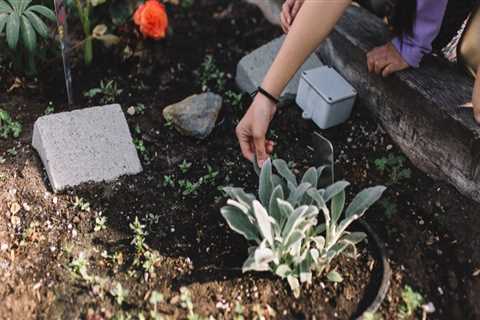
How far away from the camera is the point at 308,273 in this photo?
5.75 feet

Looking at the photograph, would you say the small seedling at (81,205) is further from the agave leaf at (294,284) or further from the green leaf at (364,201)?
the green leaf at (364,201)

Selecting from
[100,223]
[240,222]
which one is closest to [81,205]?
[100,223]

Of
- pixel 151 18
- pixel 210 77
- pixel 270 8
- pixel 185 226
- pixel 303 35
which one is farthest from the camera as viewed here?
pixel 270 8

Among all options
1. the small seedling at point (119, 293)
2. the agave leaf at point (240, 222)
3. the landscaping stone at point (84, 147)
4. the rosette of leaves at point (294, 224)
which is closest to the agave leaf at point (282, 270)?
the rosette of leaves at point (294, 224)

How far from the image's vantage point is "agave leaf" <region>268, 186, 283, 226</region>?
1.78 metres

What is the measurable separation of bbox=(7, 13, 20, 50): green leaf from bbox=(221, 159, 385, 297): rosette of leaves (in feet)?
3.18

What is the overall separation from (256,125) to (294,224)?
307 millimetres

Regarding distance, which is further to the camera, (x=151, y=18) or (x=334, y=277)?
(x=151, y=18)

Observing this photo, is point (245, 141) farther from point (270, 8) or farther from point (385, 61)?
point (270, 8)

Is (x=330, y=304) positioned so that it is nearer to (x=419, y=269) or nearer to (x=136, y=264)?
(x=419, y=269)

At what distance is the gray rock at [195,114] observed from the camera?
228cm

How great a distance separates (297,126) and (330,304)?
78cm

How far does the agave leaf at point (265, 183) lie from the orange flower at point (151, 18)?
2.94ft

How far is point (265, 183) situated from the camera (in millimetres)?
1847
